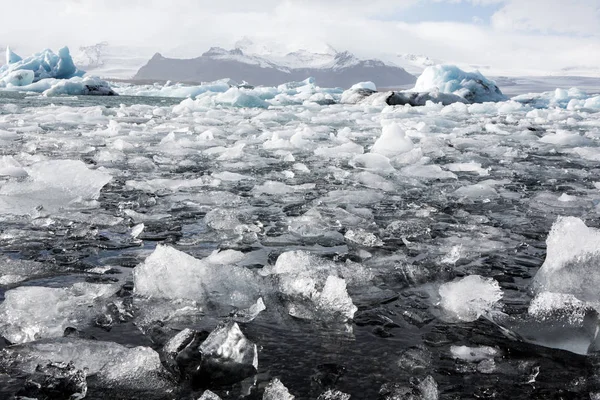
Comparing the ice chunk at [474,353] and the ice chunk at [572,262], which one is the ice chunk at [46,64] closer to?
the ice chunk at [572,262]

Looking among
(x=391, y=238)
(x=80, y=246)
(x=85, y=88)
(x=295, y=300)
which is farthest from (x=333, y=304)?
(x=85, y=88)

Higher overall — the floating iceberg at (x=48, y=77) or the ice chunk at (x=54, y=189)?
the ice chunk at (x=54, y=189)

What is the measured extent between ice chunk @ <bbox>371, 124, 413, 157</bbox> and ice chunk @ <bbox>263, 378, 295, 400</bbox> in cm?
575

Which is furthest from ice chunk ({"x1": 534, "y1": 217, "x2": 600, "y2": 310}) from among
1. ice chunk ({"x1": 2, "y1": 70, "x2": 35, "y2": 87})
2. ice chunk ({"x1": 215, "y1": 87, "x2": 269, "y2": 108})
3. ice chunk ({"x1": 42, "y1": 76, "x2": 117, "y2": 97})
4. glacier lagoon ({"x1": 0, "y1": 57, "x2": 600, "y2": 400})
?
ice chunk ({"x1": 2, "y1": 70, "x2": 35, "y2": 87})

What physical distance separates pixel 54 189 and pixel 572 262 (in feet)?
11.7

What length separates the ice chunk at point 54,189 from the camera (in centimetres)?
354

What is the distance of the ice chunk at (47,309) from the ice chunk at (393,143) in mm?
5423

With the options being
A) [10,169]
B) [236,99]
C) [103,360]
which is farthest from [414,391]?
[236,99]

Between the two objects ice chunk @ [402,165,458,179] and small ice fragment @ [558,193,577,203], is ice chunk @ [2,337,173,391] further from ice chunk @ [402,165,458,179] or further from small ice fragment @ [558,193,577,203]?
ice chunk @ [402,165,458,179]

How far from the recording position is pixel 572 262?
7.37ft

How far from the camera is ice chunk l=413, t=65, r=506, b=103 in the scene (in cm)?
2745

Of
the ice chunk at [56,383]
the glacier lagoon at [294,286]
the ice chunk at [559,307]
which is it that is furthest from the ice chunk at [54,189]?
the ice chunk at [559,307]

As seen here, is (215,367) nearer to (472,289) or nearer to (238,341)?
(238,341)

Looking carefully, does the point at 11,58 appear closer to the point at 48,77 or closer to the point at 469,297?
the point at 48,77
